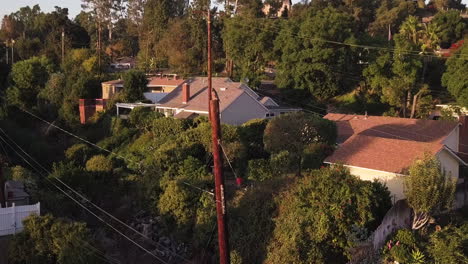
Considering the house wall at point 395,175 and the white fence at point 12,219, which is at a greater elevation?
the house wall at point 395,175

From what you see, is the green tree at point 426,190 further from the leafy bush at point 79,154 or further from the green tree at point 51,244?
the leafy bush at point 79,154

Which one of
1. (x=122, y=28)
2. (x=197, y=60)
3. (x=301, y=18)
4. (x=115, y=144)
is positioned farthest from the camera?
(x=122, y=28)

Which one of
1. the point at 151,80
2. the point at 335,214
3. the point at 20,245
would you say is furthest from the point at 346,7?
the point at 20,245

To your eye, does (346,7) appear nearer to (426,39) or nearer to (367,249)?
(426,39)

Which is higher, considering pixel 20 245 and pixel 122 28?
pixel 122 28

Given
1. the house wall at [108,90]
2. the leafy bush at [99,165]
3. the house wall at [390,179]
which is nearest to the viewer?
the house wall at [390,179]

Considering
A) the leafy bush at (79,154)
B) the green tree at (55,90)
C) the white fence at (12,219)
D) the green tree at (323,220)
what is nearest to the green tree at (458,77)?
the green tree at (323,220)

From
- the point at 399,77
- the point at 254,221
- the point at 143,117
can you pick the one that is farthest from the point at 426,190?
the point at 143,117

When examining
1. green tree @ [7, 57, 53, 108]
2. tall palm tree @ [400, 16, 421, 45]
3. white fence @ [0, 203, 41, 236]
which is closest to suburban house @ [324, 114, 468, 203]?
white fence @ [0, 203, 41, 236]
